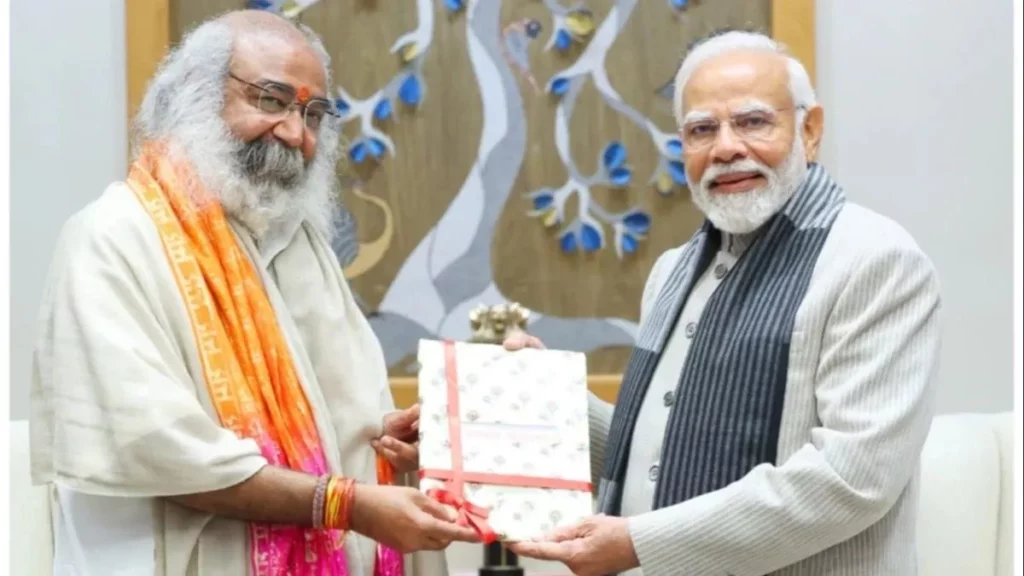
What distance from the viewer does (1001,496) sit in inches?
108

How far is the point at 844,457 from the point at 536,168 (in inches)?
60.0

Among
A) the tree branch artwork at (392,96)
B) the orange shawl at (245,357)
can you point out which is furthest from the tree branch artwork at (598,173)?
the orange shawl at (245,357)

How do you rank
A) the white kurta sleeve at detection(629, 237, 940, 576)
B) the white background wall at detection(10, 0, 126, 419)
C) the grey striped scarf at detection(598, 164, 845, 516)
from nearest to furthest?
1. the white kurta sleeve at detection(629, 237, 940, 576)
2. the grey striped scarf at detection(598, 164, 845, 516)
3. the white background wall at detection(10, 0, 126, 419)

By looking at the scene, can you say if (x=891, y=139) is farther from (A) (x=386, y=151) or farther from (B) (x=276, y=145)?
(B) (x=276, y=145)

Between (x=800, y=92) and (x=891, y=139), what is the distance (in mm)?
1187

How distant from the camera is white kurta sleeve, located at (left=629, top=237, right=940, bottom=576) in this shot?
1.75 metres

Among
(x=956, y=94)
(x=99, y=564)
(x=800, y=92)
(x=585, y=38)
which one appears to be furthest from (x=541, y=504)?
(x=956, y=94)

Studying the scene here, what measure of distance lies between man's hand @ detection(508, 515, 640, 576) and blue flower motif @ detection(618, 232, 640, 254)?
1346 mm

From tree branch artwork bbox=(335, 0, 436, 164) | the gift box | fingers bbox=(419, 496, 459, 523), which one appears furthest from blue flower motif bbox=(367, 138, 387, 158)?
fingers bbox=(419, 496, 459, 523)

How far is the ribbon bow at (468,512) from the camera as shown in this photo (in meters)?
1.82

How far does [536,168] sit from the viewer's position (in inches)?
122

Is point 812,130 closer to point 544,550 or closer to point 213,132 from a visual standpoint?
point 544,550

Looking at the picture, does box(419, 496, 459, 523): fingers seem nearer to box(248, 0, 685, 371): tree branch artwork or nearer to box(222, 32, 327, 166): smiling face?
box(222, 32, 327, 166): smiling face

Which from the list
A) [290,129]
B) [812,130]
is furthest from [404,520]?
→ [812,130]
